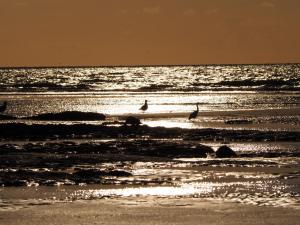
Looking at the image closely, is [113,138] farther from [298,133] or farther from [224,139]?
[298,133]

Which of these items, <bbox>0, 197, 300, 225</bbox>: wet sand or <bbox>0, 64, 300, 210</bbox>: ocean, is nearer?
<bbox>0, 197, 300, 225</bbox>: wet sand

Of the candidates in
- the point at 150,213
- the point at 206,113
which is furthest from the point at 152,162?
the point at 206,113

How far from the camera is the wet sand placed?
48.2ft

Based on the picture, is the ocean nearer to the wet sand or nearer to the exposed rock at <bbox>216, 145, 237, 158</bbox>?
the exposed rock at <bbox>216, 145, 237, 158</bbox>

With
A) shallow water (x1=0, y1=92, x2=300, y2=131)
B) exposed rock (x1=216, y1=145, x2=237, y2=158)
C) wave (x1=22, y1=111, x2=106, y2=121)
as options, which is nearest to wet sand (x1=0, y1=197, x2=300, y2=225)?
exposed rock (x1=216, y1=145, x2=237, y2=158)

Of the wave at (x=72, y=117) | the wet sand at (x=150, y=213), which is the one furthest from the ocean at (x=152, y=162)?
the wet sand at (x=150, y=213)

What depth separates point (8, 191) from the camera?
59.5ft

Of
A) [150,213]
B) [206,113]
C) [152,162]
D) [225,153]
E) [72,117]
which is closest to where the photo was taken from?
[150,213]

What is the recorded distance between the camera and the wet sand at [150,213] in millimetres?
14688

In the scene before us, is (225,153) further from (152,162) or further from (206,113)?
(206,113)

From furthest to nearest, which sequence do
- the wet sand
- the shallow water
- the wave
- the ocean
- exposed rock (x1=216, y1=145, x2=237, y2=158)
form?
the wave < the shallow water < exposed rock (x1=216, y1=145, x2=237, y2=158) < the ocean < the wet sand

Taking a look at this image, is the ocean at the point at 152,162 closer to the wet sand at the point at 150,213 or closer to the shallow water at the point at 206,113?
the shallow water at the point at 206,113

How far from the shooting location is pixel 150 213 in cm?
1541

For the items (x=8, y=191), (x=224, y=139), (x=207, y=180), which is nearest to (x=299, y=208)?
(x=207, y=180)
